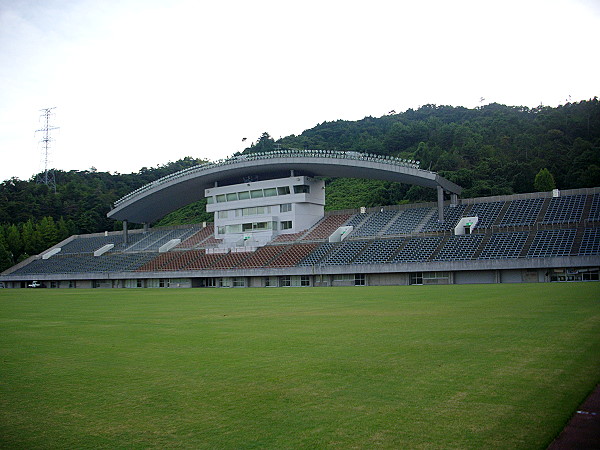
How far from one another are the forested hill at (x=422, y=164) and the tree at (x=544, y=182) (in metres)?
0.16

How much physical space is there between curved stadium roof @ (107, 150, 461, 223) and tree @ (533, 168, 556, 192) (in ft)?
68.3

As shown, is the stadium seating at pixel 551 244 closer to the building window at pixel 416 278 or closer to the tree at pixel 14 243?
the building window at pixel 416 278

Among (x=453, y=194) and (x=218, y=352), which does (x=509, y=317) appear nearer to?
(x=218, y=352)

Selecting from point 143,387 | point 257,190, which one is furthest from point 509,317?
point 257,190

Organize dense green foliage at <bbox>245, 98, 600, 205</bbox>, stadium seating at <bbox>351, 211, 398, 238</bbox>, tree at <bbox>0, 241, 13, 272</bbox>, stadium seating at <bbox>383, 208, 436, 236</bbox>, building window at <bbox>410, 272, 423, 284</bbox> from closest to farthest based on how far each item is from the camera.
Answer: building window at <bbox>410, 272, 423, 284</bbox> → stadium seating at <bbox>383, 208, 436, 236</bbox> → stadium seating at <bbox>351, 211, 398, 238</bbox> → dense green foliage at <bbox>245, 98, 600, 205</bbox> → tree at <bbox>0, 241, 13, 272</bbox>

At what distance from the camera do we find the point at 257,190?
6544 centimetres

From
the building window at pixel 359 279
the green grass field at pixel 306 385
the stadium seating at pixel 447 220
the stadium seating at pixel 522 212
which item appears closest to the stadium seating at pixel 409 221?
the stadium seating at pixel 447 220

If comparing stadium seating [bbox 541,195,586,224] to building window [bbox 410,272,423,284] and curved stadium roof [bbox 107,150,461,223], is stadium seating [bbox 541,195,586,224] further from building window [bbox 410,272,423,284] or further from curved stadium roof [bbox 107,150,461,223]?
building window [bbox 410,272,423,284]

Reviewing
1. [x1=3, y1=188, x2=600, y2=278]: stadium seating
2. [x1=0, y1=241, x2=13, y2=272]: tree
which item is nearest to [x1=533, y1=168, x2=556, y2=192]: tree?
[x1=3, y1=188, x2=600, y2=278]: stadium seating

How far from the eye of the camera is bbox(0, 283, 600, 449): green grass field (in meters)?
5.80

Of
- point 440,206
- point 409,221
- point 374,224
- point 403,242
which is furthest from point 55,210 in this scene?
point 440,206

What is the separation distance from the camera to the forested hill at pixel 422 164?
7938 centimetres

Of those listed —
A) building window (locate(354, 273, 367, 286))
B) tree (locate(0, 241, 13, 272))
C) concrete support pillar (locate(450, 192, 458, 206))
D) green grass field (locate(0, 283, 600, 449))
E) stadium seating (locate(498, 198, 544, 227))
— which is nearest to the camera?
green grass field (locate(0, 283, 600, 449))

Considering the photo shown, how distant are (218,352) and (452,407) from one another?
5.98 m
